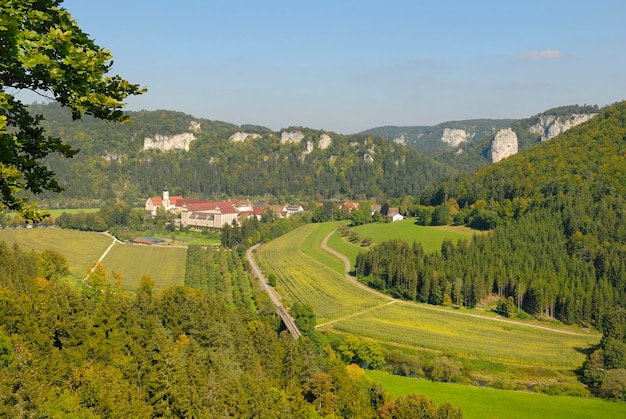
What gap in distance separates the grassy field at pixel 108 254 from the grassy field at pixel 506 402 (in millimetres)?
34585

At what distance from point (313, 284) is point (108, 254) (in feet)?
113

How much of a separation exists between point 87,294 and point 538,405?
33917 mm

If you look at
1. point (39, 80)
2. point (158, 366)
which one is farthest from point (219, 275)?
point (39, 80)

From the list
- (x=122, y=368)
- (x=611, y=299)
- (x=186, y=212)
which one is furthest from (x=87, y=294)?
(x=186, y=212)

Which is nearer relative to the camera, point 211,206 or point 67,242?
point 67,242

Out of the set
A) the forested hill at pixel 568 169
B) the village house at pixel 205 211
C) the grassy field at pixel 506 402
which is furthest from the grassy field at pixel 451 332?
the village house at pixel 205 211

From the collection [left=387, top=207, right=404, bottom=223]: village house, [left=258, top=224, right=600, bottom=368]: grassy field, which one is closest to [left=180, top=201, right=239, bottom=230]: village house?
[left=387, top=207, right=404, bottom=223]: village house

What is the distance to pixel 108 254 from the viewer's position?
90625 mm

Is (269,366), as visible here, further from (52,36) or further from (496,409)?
(52,36)

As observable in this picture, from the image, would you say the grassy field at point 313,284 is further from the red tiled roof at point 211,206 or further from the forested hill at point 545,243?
the red tiled roof at point 211,206

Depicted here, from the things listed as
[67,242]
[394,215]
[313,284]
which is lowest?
[313,284]

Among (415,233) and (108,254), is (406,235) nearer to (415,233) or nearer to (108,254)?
(415,233)

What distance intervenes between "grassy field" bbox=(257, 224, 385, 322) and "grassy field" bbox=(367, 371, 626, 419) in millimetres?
17685

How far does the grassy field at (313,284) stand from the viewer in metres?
64.8
